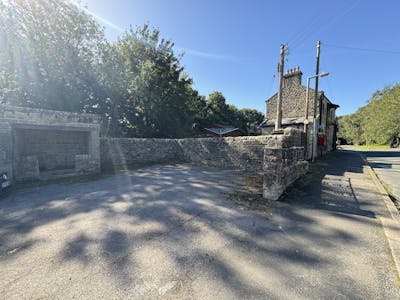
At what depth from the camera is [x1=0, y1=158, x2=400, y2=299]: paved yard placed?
5.74ft

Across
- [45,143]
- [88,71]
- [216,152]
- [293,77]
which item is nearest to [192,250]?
[216,152]

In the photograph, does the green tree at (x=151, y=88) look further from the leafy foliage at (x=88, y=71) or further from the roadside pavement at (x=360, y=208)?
the roadside pavement at (x=360, y=208)

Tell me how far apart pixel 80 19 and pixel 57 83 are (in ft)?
20.2

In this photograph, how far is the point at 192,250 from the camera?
2373mm

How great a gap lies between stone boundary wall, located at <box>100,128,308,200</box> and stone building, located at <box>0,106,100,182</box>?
63.3 inches

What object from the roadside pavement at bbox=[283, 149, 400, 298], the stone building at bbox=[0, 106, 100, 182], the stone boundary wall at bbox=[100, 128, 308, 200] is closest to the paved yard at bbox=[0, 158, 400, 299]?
the roadside pavement at bbox=[283, 149, 400, 298]

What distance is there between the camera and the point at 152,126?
16.6m

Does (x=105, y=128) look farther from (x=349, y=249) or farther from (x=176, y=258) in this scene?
(x=349, y=249)

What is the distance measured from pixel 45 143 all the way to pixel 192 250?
1039 centimetres

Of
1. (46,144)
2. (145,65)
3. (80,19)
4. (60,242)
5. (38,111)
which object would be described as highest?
(80,19)

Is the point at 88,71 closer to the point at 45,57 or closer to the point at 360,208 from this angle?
the point at 45,57

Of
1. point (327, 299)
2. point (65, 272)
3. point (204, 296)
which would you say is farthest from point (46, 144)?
point (327, 299)

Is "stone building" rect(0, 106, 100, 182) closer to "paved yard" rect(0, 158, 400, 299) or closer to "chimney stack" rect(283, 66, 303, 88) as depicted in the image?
"paved yard" rect(0, 158, 400, 299)

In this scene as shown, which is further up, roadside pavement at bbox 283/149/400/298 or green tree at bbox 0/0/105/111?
green tree at bbox 0/0/105/111
